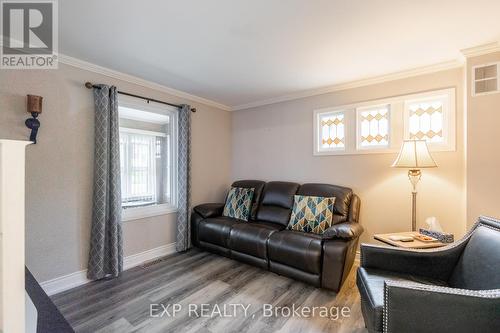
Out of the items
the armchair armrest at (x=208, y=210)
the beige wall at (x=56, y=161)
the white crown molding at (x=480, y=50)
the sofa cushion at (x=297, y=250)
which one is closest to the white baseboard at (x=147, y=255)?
the beige wall at (x=56, y=161)

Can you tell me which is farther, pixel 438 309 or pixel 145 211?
pixel 145 211

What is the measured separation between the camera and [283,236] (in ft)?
8.43

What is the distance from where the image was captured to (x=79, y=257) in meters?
2.42

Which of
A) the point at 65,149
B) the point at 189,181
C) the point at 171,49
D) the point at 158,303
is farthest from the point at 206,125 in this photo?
the point at 158,303

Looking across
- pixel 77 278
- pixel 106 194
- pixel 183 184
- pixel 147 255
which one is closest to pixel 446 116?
pixel 183 184

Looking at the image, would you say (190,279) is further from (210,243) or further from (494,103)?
(494,103)

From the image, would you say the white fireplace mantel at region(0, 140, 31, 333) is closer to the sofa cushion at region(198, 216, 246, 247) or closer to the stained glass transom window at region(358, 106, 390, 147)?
the sofa cushion at region(198, 216, 246, 247)

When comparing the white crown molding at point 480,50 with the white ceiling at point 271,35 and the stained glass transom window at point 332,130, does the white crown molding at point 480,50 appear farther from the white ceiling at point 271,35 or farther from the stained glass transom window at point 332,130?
the stained glass transom window at point 332,130

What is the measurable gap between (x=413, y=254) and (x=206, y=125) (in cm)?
319

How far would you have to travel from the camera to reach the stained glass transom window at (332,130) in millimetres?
3217

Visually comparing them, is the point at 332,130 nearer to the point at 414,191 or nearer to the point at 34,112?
the point at 414,191

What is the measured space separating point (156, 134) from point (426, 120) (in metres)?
3.44

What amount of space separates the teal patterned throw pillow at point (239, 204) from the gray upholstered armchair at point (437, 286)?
179 cm
